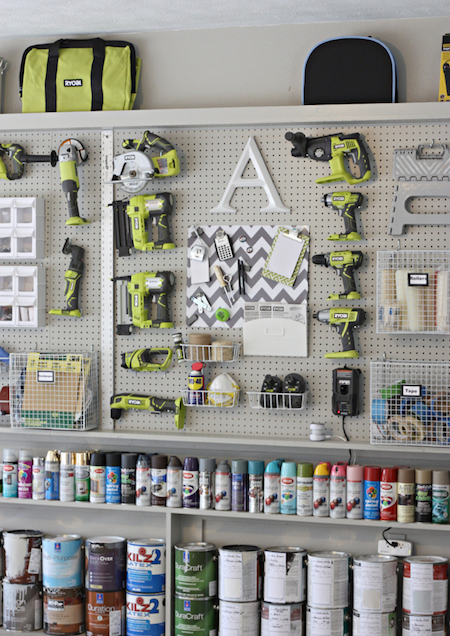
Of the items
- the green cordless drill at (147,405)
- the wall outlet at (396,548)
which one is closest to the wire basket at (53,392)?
the green cordless drill at (147,405)

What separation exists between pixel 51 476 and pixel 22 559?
399 millimetres

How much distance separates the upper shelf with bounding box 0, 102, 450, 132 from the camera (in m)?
2.84

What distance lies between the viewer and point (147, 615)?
292 centimetres

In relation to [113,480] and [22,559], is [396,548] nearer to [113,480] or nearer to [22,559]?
[113,480]

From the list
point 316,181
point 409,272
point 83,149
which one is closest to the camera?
point 409,272

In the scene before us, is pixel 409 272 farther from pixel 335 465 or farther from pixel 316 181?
pixel 335 465

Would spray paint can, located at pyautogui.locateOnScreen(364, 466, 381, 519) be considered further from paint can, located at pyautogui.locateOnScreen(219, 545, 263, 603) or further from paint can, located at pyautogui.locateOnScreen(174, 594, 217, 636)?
paint can, located at pyautogui.locateOnScreen(174, 594, 217, 636)

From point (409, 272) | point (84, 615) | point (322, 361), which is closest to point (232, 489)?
point (322, 361)

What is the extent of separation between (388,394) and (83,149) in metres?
1.74

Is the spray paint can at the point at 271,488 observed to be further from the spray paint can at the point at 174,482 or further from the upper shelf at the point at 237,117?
the upper shelf at the point at 237,117

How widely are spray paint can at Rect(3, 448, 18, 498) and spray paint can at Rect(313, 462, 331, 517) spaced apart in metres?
1.36

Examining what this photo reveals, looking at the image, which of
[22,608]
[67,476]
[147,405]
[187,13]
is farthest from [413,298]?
[22,608]

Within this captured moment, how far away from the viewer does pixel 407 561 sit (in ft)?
9.13

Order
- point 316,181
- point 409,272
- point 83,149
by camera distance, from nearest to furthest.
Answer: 1. point 409,272
2. point 316,181
3. point 83,149
